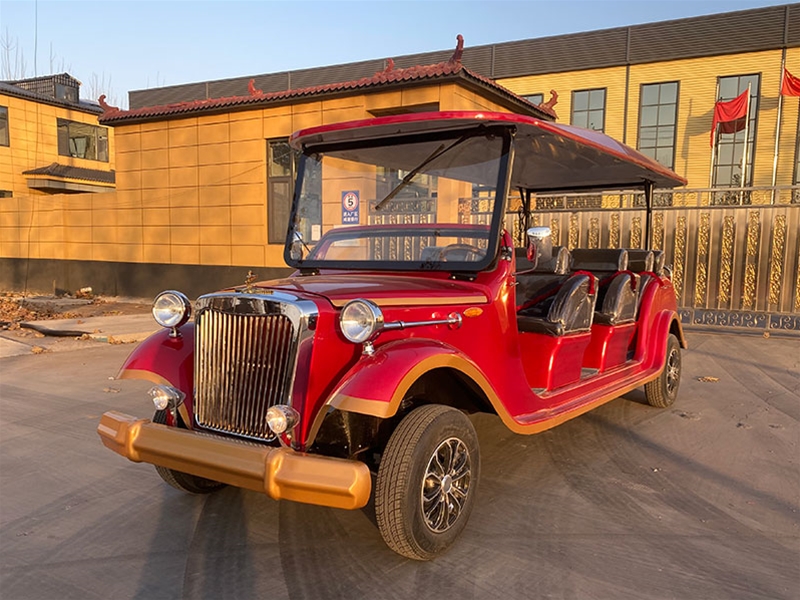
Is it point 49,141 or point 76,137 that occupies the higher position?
point 76,137

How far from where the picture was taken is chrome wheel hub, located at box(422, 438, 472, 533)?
291 cm

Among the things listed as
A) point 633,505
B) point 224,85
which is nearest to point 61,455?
point 633,505

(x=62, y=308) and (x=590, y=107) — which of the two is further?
(x=590, y=107)

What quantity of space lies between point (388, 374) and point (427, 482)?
609 millimetres

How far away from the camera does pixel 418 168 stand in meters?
3.90

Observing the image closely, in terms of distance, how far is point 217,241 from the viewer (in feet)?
40.8

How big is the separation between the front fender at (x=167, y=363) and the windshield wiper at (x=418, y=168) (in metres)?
1.53

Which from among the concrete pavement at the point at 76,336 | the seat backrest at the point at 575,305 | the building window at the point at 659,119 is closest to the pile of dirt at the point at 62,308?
the concrete pavement at the point at 76,336

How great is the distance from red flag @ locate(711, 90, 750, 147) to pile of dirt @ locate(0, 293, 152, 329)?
15.4m

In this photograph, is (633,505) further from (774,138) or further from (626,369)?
(774,138)

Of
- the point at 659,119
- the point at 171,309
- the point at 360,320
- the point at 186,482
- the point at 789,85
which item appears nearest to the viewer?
the point at 360,320

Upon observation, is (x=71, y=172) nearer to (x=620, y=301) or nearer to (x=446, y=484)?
(x=620, y=301)

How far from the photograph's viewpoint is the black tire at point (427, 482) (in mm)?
2713

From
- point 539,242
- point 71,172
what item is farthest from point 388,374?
point 71,172
